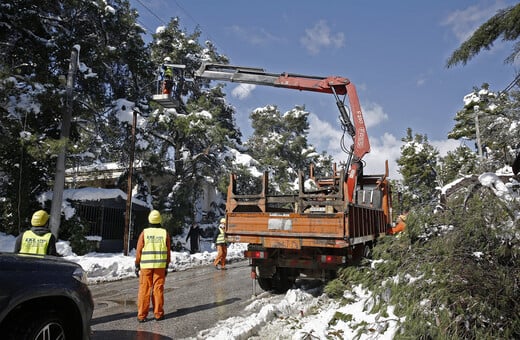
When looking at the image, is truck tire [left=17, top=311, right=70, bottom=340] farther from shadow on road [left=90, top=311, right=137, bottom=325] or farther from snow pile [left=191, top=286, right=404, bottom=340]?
shadow on road [left=90, top=311, right=137, bottom=325]

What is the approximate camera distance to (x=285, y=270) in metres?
8.22

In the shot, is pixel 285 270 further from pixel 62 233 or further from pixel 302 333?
pixel 62 233

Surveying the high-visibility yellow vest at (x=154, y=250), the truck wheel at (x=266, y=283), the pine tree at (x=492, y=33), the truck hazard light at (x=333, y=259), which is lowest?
the truck wheel at (x=266, y=283)

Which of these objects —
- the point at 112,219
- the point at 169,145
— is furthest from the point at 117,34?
the point at 112,219

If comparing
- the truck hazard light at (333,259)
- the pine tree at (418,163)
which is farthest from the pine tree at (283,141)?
the truck hazard light at (333,259)

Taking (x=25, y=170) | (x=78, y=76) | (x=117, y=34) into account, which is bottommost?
(x=25, y=170)

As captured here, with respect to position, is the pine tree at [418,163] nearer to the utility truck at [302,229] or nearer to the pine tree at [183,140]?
the pine tree at [183,140]

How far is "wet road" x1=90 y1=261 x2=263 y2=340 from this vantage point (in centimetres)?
534

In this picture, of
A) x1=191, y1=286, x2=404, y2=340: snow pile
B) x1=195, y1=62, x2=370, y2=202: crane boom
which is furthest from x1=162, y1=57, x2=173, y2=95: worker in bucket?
x1=191, y1=286, x2=404, y2=340: snow pile

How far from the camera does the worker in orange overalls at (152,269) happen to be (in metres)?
5.85

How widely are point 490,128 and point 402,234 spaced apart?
1319cm

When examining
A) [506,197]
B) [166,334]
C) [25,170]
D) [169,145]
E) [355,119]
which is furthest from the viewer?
[169,145]

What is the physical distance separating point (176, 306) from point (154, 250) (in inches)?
65.3

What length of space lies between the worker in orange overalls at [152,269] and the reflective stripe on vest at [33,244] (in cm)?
130
